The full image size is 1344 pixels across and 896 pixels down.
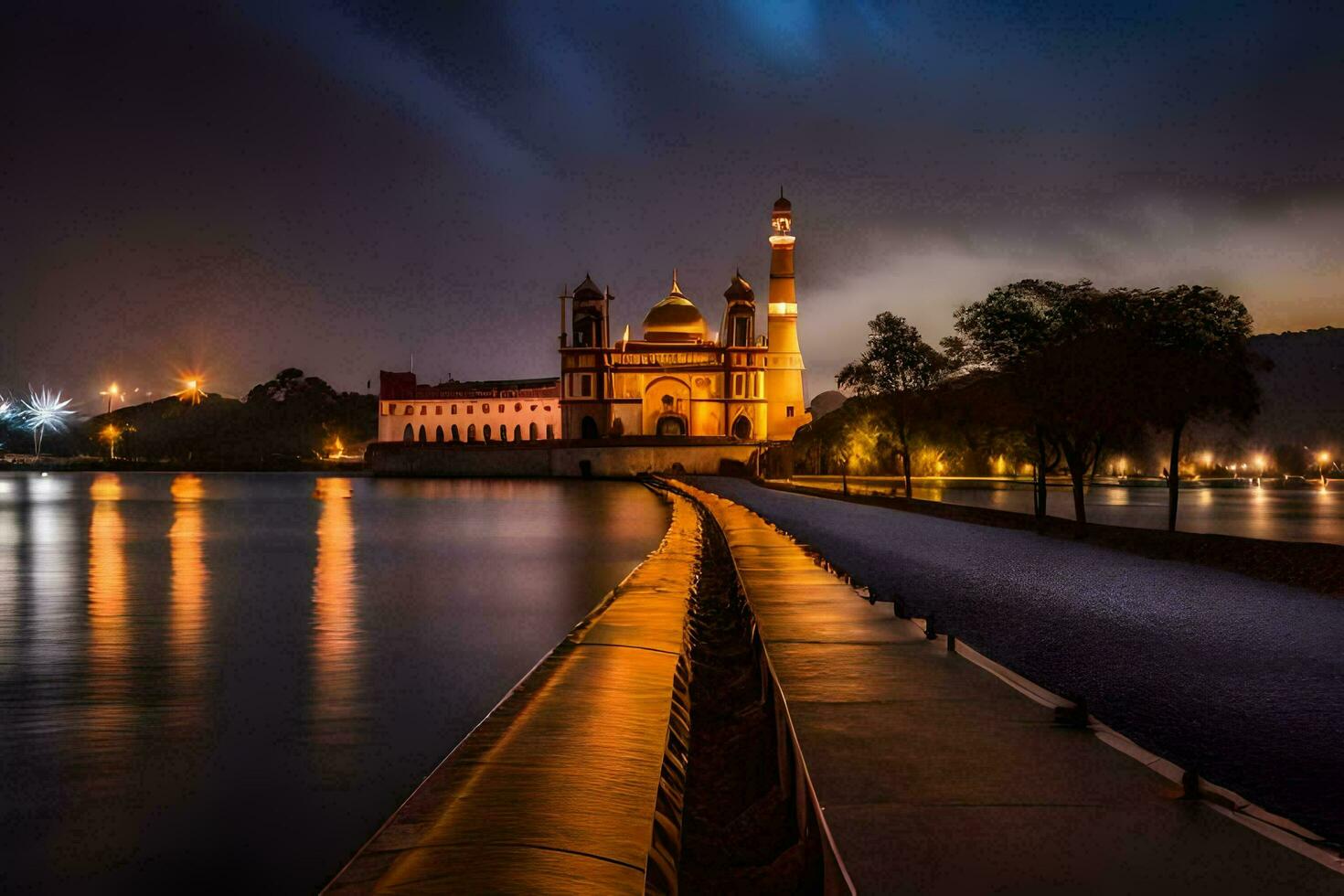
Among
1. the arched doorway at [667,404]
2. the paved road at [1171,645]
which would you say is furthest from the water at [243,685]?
the arched doorway at [667,404]

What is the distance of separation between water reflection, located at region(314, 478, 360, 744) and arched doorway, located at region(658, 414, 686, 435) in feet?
178

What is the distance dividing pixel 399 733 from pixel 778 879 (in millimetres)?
6501

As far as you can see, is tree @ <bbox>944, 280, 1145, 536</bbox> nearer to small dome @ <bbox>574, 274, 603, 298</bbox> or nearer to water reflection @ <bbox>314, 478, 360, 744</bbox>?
water reflection @ <bbox>314, 478, 360, 744</bbox>

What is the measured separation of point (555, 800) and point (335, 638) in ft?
42.9

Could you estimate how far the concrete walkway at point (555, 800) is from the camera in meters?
4.45

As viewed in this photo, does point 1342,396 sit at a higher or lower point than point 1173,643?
higher

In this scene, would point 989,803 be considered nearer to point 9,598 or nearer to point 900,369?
point 9,598

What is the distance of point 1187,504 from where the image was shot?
51344 millimetres

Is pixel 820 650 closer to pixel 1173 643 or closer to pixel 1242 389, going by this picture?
pixel 1173 643

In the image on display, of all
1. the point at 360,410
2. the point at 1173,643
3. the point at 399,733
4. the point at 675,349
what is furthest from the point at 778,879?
the point at 360,410

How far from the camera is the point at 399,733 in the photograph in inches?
433

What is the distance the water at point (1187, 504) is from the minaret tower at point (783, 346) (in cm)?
2358

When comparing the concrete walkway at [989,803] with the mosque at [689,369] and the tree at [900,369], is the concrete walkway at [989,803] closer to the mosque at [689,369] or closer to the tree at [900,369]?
the tree at [900,369]

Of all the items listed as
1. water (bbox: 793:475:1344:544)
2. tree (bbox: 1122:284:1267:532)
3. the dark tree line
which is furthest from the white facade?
tree (bbox: 1122:284:1267:532)
